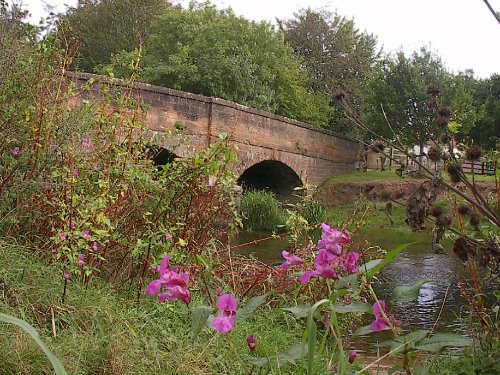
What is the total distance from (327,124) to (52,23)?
22648 millimetres

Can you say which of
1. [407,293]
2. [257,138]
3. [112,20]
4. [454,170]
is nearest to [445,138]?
[454,170]

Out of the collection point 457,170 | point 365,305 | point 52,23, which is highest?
point 52,23

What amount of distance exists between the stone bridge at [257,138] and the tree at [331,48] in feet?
21.0

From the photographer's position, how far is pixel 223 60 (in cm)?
2053

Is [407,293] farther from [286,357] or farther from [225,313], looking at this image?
[225,313]

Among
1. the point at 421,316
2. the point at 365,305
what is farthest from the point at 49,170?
the point at 421,316

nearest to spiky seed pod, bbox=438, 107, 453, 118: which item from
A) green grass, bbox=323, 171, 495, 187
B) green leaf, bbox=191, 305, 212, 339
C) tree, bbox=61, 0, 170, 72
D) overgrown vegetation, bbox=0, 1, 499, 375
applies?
overgrown vegetation, bbox=0, 1, 499, 375

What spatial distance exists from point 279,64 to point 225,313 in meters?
22.7

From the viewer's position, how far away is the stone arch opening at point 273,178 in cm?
2009

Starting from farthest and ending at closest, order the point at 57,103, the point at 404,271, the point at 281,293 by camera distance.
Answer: the point at 404,271 → the point at 281,293 → the point at 57,103

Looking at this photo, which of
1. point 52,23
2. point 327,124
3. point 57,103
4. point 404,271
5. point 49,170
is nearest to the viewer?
point 49,170

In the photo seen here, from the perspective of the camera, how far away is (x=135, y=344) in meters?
2.60

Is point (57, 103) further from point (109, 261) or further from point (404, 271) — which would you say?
point (404, 271)

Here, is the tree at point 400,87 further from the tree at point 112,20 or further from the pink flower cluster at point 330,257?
the pink flower cluster at point 330,257
